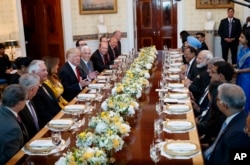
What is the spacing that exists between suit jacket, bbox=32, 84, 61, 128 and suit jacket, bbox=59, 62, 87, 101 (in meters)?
0.82

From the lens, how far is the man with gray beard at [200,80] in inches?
187

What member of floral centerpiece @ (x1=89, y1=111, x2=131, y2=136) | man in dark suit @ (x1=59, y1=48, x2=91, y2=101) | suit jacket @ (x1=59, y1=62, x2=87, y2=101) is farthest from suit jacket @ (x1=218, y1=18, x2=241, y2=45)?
floral centerpiece @ (x1=89, y1=111, x2=131, y2=136)

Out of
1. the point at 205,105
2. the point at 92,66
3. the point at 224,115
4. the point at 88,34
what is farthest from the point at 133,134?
the point at 88,34

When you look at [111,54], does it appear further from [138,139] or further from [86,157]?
[86,157]

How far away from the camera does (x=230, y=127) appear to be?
281 cm

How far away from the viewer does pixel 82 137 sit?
8.11 ft

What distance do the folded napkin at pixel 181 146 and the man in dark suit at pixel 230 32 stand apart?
7652mm

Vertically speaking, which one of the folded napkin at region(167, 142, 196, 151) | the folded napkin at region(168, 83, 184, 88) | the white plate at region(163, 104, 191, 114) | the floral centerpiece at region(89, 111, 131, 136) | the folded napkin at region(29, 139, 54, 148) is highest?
the floral centerpiece at region(89, 111, 131, 136)

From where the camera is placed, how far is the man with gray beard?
187 inches

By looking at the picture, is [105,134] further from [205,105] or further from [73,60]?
[73,60]

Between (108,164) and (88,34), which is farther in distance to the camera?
(88,34)

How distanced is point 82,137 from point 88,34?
8.42 metres

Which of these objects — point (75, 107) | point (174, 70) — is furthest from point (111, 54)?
point (75, 107)

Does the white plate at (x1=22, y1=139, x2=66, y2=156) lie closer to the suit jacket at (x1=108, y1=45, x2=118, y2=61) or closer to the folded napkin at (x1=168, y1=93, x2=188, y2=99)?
the folded napkin at (x1=168, y1=93, x2=188, y2=99)
